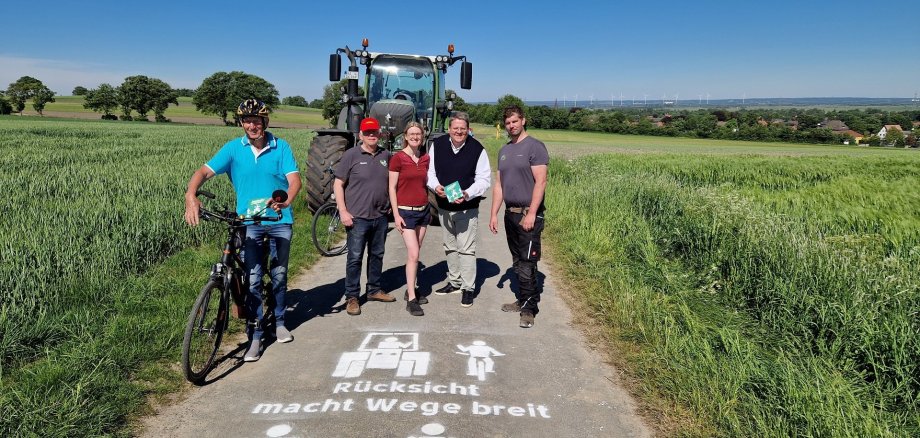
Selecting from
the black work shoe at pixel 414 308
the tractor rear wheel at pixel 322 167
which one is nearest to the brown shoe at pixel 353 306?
the black work shoe at pixel 414 308

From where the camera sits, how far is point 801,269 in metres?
4.51

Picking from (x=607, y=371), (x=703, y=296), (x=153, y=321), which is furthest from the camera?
(x=703, y=296)

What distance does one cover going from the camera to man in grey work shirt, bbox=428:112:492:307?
16.4ft

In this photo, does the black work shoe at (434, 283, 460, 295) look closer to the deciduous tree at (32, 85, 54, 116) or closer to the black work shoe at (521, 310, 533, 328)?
the black work shoe at (521, 310, 533, 328)

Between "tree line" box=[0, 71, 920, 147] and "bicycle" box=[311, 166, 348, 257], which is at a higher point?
"tree line" box=[0, 71, 920, 147]

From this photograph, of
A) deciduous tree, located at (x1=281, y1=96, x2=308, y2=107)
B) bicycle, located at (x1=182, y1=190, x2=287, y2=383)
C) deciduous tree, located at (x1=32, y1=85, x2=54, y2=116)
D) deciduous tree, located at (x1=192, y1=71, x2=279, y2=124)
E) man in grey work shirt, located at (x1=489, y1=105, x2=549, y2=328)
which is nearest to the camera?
bicycle, located at (x1=182, y1=190, x2=287, y2=383)

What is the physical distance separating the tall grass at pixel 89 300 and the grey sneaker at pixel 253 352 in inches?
19.0

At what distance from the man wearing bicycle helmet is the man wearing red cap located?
75 centimetres

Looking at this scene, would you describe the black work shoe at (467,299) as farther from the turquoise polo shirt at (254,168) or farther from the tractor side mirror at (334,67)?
the tractor side mirror at (334,67)

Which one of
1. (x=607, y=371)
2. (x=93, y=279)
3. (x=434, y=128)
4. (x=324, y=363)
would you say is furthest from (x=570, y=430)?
(x=434, y=128)

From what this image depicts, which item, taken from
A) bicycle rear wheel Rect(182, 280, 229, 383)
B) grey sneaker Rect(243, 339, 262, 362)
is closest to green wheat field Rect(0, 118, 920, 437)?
bicycle rear wheel Rect(182, 280, 229, 383)

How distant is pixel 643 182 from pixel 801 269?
21.0 feet

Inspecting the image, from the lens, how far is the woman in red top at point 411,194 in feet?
16.2

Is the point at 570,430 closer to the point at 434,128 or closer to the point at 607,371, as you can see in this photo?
the point at 607,371
